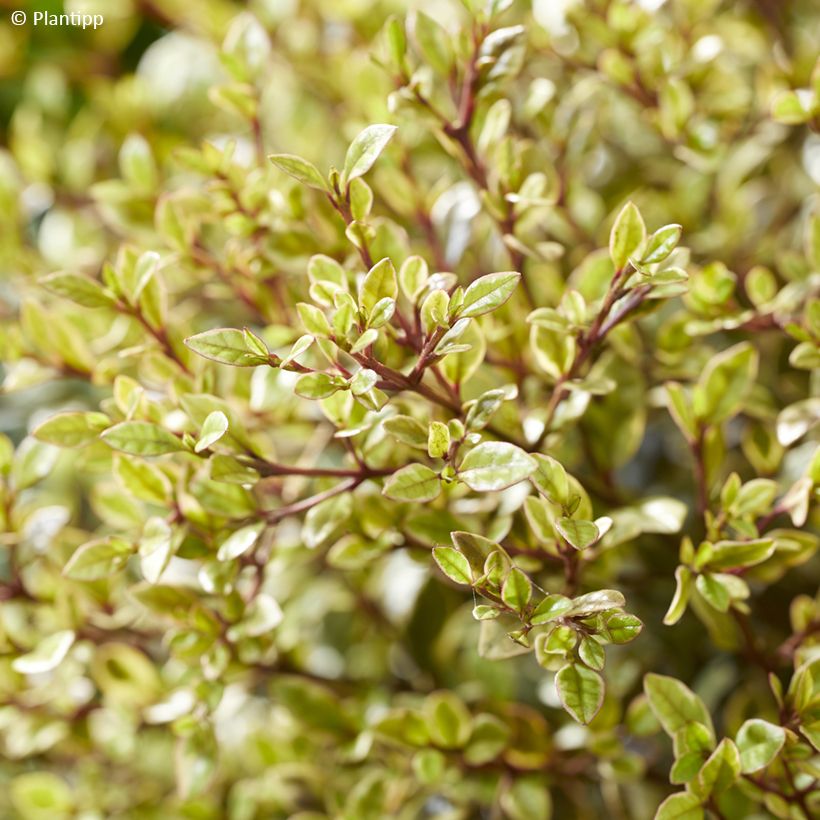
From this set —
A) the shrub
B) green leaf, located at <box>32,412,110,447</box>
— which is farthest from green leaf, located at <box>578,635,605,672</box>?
green leaf, located at <box>32,412,110,447</box>

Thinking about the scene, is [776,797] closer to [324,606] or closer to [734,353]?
[734,353]

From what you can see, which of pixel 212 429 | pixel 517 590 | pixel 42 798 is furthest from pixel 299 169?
pixel 42 798

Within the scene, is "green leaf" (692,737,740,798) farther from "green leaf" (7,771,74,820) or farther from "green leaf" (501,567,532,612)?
"green leaf" (7,771,74,820)

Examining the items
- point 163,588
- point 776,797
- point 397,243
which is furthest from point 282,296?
point 776,797

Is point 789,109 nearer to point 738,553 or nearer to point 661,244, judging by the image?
point 661,244

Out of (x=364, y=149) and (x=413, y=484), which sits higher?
(x=364, y=149)

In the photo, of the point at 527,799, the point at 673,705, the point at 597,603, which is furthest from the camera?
the point at 527,799

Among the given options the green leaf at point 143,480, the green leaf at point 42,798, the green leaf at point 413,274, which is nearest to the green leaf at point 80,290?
the green leaf at point 143,480

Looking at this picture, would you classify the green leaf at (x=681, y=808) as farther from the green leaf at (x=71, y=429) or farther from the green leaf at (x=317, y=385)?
the green leaf at (x=71, y=429)
